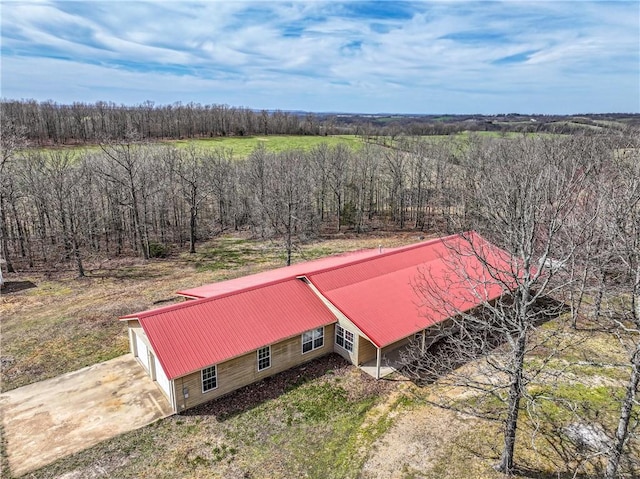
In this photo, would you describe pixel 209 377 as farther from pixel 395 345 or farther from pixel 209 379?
pixel 395 345

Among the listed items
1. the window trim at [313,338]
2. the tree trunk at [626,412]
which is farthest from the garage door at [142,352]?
the tree trunk at [626,412]

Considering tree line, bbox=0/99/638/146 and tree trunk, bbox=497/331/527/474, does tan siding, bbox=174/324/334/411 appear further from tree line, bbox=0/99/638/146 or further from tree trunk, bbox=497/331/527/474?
tree line, bbox=0/99/638/146

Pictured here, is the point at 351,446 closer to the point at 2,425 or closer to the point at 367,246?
the point at 2,425

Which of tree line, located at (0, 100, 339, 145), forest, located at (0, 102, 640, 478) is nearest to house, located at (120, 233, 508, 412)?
forest, located at (0, 102, 640, 478)

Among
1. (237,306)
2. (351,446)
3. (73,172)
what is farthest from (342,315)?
(73,172)

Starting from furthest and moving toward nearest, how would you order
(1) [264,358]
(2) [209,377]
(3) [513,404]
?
1. (1) [264,358]
2. (2) [209,377]
3. (3) [513,404]

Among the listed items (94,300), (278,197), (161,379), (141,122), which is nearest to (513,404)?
(161,379)
